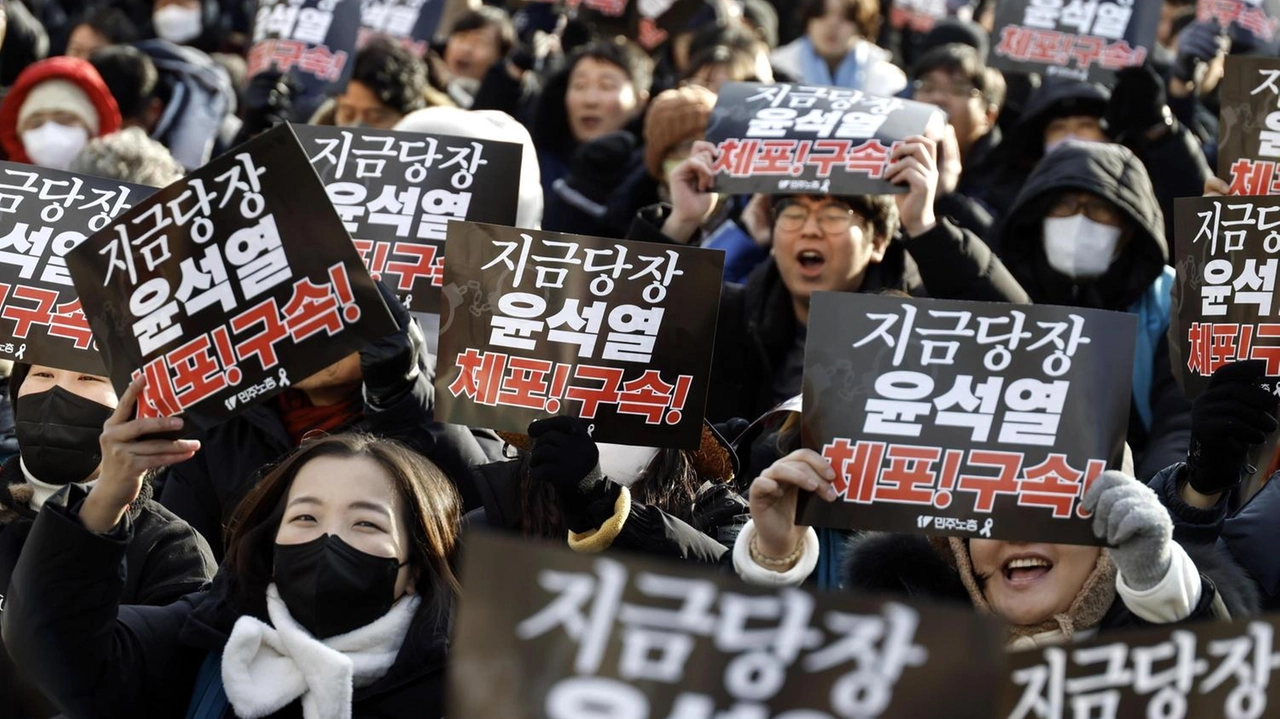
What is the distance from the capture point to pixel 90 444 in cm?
475

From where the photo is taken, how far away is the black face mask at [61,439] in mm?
4727

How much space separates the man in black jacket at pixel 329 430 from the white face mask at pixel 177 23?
19.5 ft

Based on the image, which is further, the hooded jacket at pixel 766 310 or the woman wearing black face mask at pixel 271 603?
the hooded jacket at pixel 766 310

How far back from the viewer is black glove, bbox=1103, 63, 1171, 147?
25.3ft

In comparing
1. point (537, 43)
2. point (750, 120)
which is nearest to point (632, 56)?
point (537, 43)

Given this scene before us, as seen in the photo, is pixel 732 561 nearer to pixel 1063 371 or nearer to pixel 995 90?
pixel 1063 371

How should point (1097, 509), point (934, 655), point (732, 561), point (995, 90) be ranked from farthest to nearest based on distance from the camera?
point (995, 90) < point (732, 561) < point (1097, 509) < point (934, 655)

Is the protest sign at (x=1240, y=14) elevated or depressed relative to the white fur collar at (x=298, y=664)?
depressed

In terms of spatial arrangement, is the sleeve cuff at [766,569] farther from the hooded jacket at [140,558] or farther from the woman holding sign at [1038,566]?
the hooded jacket at [140,558]

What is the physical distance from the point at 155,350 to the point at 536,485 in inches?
35.7

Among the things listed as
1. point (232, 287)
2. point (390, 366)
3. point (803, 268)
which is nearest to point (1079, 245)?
point (803, 268)

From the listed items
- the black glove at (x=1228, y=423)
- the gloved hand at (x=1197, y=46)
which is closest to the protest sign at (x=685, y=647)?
the black glove at (x=1228, y=423)

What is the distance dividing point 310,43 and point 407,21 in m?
0.85

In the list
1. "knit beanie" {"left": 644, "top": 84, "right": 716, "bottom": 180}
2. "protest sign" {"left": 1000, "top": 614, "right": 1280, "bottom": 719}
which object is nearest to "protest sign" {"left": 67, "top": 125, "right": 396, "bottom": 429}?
"protest sign" {"left": 1000, "top": 614, "right": 1280, "bottom": 719}
